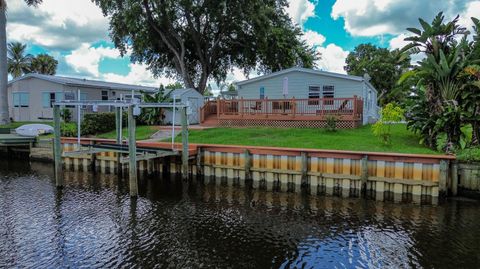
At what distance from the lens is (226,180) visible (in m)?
12.5

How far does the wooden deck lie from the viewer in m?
17.4

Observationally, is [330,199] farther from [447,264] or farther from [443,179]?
[447,264]

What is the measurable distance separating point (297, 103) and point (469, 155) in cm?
1005

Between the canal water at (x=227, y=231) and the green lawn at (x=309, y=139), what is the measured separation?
268cm

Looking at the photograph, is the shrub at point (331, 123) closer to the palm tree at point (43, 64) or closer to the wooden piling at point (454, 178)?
the wooden piling at point (454, 178)

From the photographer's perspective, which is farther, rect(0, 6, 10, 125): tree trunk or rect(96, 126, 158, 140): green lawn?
rect(0, 6, 10, 125): tree trunk

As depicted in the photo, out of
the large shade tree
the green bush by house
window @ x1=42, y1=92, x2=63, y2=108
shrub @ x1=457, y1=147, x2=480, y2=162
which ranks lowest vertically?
shrub @ x1=457, y1=147, x2=480, y2=162

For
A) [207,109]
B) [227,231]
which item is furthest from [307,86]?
[227,231]

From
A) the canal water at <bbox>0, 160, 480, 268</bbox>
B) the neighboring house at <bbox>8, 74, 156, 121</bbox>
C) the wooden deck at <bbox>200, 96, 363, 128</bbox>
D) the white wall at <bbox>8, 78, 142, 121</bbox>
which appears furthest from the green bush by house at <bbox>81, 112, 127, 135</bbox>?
the white wall at <bbox>8, 78, 142, 121</bbox>

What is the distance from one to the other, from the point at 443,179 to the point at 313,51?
31631 millimetres

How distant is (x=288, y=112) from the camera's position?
1850 cm

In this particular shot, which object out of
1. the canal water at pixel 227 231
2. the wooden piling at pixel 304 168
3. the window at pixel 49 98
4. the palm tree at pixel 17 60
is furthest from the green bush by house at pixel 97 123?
the palm tree at pixel 17 60

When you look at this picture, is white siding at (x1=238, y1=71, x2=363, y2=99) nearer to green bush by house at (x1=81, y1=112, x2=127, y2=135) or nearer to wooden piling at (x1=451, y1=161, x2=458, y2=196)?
green bush by house at (x1=81, y1=112, x2=127, y2=135)

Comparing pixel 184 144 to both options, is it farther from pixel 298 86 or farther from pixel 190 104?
pixel 298 86
